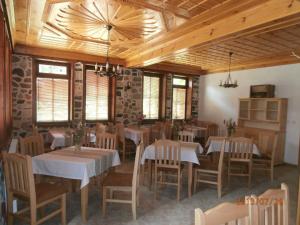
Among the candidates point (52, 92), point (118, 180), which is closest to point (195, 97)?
point (52, 92)

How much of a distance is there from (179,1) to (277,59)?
4.25m

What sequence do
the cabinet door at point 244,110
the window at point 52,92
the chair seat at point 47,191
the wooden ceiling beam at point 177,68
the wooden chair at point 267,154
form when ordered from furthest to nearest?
1. the wooden ceiling beam at point 177,68
2. the cabinet door at point 244,110
3. the window at point 52,92
4. the wooden chair at point 267,154
5. the chair seat at point 47,191

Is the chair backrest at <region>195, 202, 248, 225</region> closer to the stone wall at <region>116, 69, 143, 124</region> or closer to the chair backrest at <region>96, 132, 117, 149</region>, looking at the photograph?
the chair backrest at <region>96, 132, 117, 149</region>

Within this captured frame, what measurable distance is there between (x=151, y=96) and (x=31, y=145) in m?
4.69

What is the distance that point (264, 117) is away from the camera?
6.30m

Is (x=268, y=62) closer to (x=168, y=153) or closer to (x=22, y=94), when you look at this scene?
(x=168, y=153)

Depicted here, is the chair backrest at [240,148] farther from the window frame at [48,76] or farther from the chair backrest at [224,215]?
the window frame at [48,76]

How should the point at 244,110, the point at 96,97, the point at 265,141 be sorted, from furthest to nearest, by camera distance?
the point at 244,110, the point at 96,97, the point at 265,141

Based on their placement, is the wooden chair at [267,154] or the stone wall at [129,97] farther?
the stone wall at [129,97]

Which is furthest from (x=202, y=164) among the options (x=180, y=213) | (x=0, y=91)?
(x=0, y=91)

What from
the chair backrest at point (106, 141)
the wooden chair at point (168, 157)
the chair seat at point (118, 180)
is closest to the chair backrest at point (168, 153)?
the wooden chair at point (168, 157)

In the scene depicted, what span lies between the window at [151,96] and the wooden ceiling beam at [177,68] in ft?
1.23

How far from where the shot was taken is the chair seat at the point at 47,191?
253 centimetres

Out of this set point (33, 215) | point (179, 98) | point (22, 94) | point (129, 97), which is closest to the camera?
point (33, 215)
